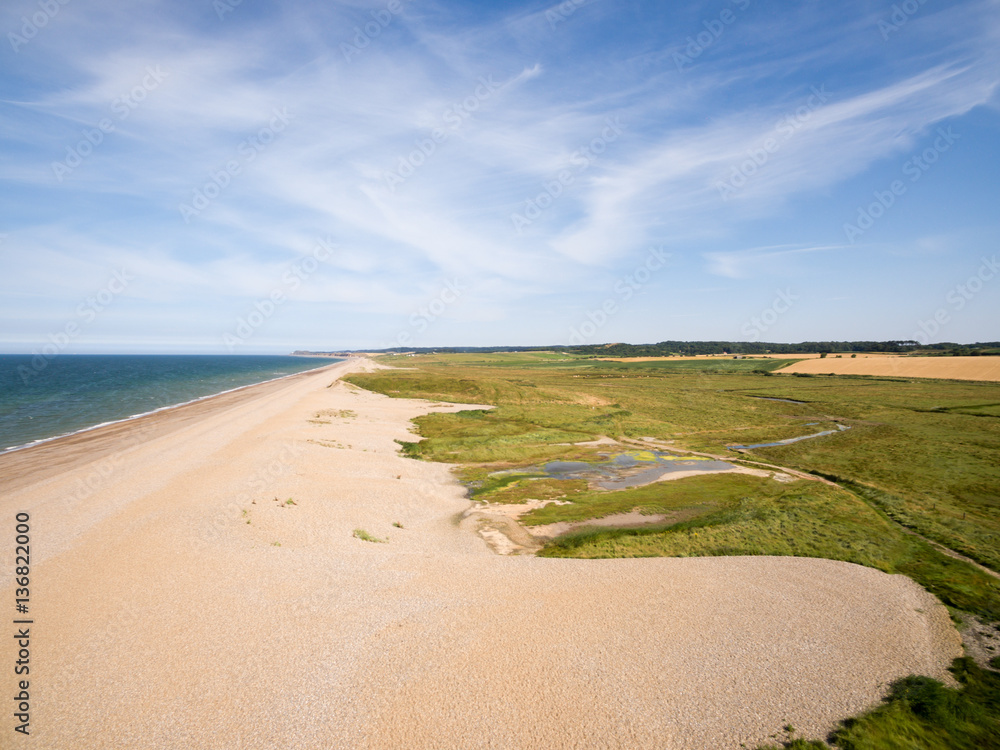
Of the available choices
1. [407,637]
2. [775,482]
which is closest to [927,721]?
[407,637]

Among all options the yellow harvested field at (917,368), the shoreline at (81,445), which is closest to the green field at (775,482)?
the shoreline at (81,445)

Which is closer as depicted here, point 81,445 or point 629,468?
point 629,468

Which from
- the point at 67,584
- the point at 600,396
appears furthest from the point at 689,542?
the point at 600,396

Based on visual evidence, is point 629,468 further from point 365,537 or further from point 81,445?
point 81,445

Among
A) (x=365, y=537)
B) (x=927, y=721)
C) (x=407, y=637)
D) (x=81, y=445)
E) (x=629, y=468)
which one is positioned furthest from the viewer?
(x=81, y=445)

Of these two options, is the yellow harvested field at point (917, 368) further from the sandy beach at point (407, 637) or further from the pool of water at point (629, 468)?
the sandy beach at point (407, 637)

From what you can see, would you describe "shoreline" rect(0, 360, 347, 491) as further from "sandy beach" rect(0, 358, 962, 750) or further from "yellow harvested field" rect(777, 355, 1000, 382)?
"yellow harvested field" rect(777, 355, 1000, 382)
